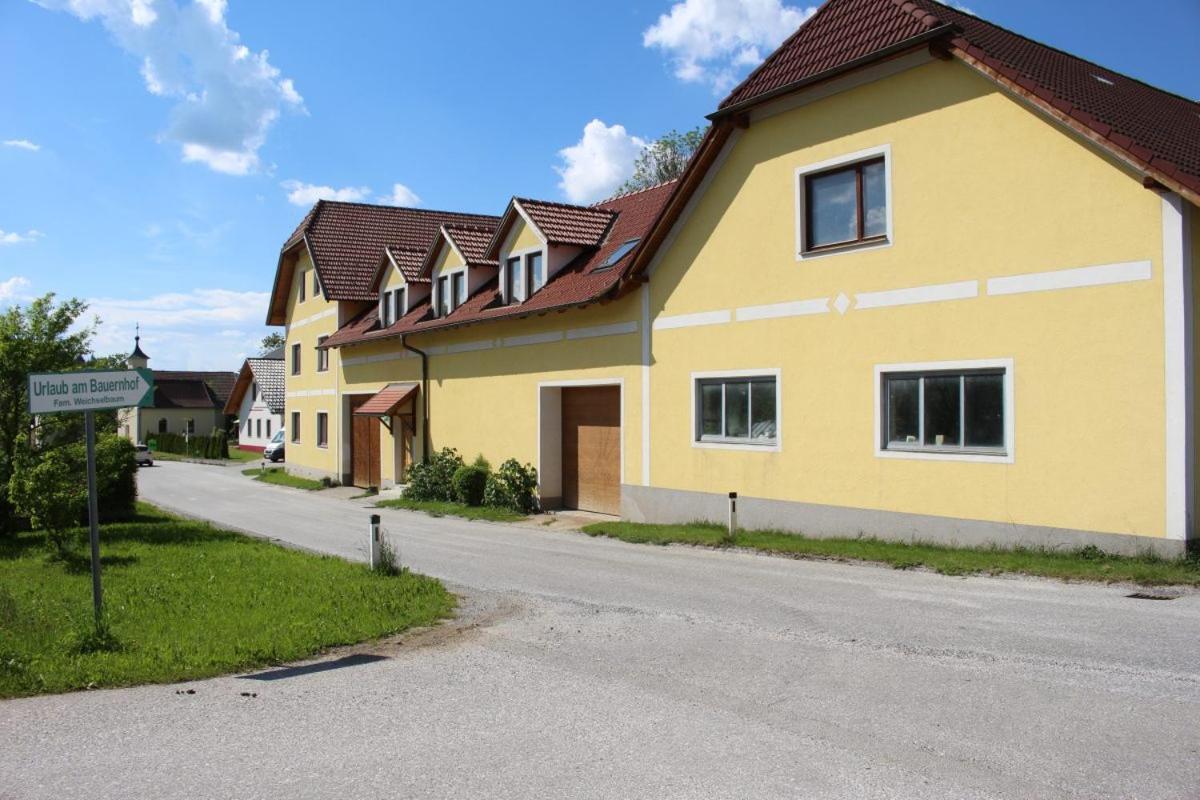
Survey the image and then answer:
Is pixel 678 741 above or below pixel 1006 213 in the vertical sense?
below

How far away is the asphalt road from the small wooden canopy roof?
16973mm

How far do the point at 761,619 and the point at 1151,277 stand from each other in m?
5.96

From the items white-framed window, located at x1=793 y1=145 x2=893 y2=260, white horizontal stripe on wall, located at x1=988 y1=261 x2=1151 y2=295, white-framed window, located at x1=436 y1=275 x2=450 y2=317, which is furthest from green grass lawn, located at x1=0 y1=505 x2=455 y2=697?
white-framed window, located at x1=436 y1=275 x2=450 y2=317

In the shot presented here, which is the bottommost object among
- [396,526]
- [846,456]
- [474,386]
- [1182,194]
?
[396,526]

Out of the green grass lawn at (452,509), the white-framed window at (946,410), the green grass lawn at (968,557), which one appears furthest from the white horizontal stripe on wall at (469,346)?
the white-framed window at (946,410)

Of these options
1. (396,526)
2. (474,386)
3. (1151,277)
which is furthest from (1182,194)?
(474,386)

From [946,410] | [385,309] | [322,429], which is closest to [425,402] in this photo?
[385,309]

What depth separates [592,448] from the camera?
1989 cm

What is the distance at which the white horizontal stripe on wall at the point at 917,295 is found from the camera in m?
12.1

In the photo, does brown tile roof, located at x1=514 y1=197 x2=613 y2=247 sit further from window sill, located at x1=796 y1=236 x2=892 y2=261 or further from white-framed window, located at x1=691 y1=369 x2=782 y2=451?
window sill, located at x1=796 y1=236 x2=892 y2=261

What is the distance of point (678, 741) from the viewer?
17.7 ft

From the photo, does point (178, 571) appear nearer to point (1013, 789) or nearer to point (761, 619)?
point (761, 619)

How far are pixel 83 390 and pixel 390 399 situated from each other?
19.2 meters

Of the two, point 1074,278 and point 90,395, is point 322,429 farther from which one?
point 1074,278
